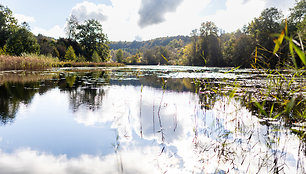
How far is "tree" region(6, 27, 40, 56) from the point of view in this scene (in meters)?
34.1

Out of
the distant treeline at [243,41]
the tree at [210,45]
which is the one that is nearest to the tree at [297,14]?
the distant treeline at [243,41]

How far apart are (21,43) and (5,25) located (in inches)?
356

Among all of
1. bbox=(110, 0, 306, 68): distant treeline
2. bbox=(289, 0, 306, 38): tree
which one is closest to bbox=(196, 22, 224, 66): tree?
bbox=(110, 0, 306, 68): distant treeline

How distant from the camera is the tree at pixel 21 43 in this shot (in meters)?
34.1

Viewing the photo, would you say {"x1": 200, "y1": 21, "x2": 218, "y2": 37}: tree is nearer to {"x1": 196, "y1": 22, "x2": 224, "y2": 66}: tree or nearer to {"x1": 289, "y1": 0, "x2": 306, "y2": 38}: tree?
{"x1": 196, "y1": 22, "x2": 224, "y2": 66}: tree

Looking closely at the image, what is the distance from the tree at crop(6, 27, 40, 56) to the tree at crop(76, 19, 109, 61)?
61.2 ft

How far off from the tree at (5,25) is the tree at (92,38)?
17.5 metres

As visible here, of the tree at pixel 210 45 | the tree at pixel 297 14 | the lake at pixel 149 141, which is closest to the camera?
the lake at pixel 149 141

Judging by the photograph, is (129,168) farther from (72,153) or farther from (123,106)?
(123,106)

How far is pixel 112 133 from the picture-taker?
3.17 metres

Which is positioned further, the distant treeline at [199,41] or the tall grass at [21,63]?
the distant treeline at [199,41]

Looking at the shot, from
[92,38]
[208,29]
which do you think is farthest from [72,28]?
[208,29]

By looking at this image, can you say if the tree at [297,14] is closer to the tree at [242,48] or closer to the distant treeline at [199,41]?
the distant treeline at [199,41]

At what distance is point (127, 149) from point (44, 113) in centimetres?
283
